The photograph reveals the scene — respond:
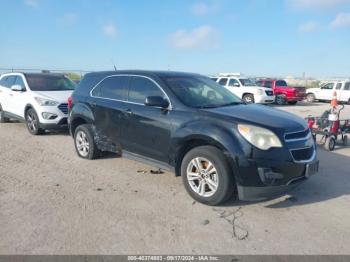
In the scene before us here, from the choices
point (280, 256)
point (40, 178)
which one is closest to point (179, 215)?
point (280, 256)

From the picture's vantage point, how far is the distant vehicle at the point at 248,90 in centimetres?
2072

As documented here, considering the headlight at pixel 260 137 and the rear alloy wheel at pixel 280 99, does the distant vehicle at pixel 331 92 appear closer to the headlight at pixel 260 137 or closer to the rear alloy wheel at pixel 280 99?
the rear alloy wheel at pixel 280 99

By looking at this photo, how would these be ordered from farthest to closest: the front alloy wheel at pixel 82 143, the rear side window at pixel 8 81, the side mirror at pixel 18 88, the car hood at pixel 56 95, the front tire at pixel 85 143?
1. the rear side window at pixel 8 81
2. the side mirror at pixel 18 88
3. the car hood at pixel 56 95
4. the front alloy wheel at pixel 82 143
5. the front tire at pixel 85 143

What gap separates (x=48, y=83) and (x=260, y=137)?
774 centimetres

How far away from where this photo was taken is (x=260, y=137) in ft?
14.1

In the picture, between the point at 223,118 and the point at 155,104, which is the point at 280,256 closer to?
the point at 223,118

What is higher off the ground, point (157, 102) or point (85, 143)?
point (157, 102)

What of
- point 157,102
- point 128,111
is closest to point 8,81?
point 128,111

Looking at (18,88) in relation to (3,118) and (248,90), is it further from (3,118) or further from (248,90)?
(248,90)

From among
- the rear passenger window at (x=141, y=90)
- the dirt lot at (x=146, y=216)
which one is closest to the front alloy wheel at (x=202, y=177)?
the dirt lot at (x=146, y=216)

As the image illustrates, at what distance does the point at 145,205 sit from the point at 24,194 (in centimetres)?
176

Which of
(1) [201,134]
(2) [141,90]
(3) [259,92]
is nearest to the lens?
(1) [201,134]

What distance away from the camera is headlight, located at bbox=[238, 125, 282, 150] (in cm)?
427

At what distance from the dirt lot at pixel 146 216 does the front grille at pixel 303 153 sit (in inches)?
25.9
